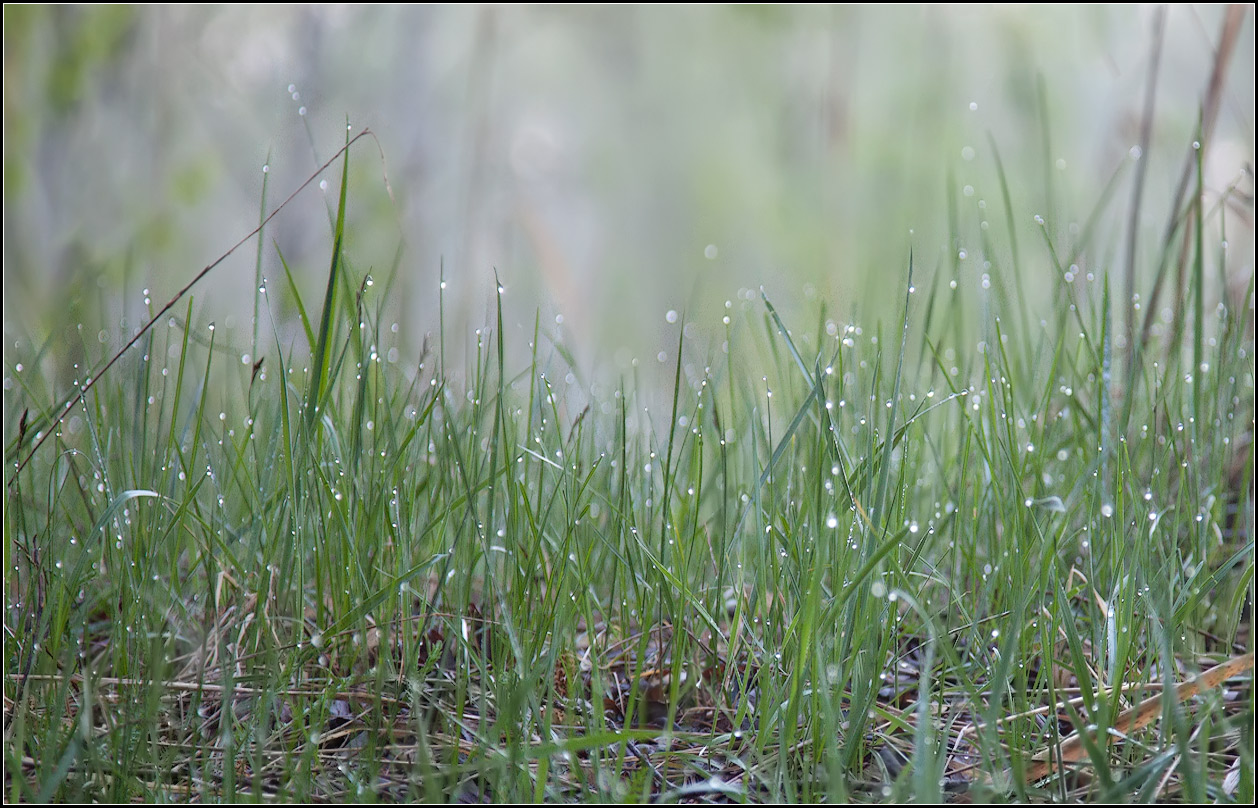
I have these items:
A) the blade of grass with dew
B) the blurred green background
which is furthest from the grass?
the blurred green background

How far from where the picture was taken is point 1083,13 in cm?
466

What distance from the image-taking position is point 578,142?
7.68 meters

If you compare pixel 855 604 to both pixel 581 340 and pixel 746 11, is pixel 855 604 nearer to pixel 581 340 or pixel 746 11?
pixel 581 340

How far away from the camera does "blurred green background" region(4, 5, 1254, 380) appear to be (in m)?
3.00

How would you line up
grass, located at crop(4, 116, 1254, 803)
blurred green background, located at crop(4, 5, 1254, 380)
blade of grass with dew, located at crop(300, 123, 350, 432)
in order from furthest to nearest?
blurred green background, located at crop(4, 5, 1254, 380)
blade of grass with dew, located at crop(300, 123, 350, 432)
grass, located at crop(4, 116, 1254, 803)

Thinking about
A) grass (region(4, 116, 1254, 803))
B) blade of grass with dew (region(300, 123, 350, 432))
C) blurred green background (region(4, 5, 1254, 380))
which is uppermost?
blurred green background (region(4, 5, 1254, 380))

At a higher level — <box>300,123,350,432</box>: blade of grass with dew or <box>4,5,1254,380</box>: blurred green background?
<box>4,5,1254,380</box>: blurred green background

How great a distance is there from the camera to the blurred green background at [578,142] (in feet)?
9.84

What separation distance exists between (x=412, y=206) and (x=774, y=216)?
303 cm

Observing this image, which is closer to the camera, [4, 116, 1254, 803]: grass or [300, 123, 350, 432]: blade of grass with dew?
[4, 116, 1254, 803]: grass

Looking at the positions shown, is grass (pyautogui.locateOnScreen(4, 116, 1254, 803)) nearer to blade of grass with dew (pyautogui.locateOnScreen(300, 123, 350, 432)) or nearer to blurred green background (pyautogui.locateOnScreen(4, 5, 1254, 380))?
blade of grass with dew (pyautogui.locateOnScreen(300, 123, 350, 432))

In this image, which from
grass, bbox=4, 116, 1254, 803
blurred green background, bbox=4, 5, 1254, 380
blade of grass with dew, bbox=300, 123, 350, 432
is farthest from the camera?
blurred green background, bbox=4, 5, 1254, 380

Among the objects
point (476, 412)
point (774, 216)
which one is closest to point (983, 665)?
point (476, 412)

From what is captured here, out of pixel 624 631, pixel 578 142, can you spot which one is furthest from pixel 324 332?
pixel 578 142
